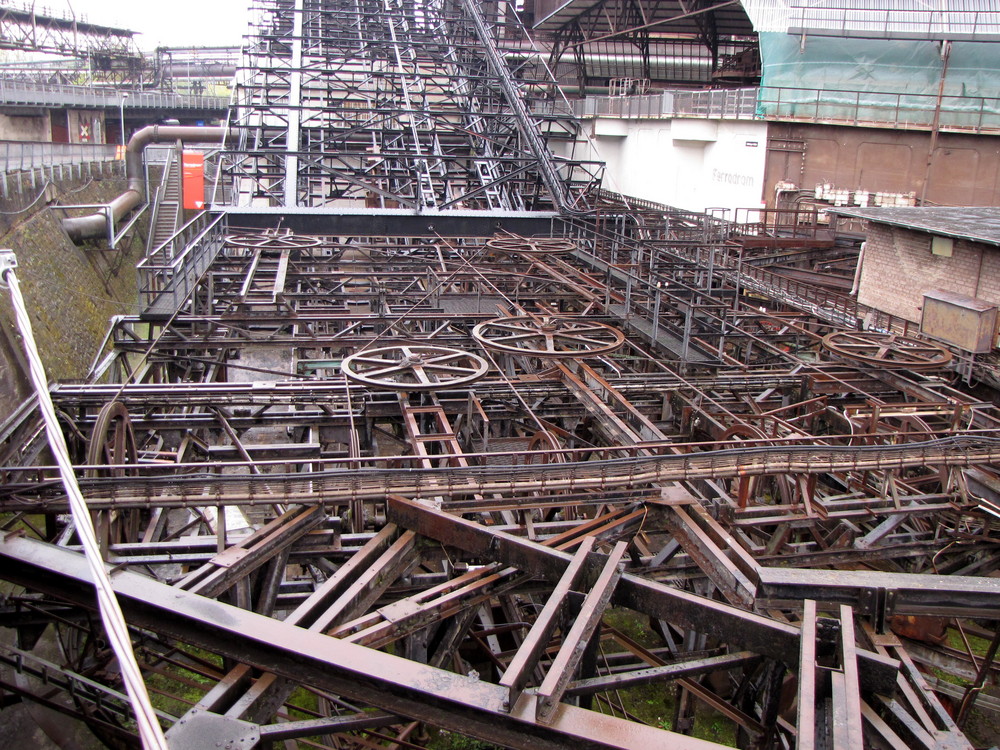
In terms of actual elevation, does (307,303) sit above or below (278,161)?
below

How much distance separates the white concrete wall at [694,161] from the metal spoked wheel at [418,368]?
59.1ft

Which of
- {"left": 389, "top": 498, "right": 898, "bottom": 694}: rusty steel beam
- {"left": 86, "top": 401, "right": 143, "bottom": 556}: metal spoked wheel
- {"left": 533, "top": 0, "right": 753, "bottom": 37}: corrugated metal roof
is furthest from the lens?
{"left": 533, "top": 0, "right": 753, "bottom": 37}: corrugated metal roof

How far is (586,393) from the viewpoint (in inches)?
385

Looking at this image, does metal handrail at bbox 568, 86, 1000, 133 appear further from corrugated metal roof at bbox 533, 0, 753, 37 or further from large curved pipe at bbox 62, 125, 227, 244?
large curved pipe at bbox 62, 125, 227, 244

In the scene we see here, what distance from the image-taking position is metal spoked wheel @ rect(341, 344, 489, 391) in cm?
905

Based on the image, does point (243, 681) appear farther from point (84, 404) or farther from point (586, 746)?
point (84, 404)

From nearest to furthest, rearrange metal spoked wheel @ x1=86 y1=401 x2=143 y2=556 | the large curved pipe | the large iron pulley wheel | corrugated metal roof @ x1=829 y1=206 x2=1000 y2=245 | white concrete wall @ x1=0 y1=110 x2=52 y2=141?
metal spoked wheel @ x1=86 y1=401 x2=143 y2=556
the large iron pulley wheel
corrugated metal roof @ x1=829 y1=206 x2=1000 y2=245
the large curved pipe
white concrete wall @ x1=0 y1=110 x2=52 y2=141

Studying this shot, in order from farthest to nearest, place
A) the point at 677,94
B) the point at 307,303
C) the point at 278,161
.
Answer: the point at 677,94
the point at 278,161
the point at 307,303

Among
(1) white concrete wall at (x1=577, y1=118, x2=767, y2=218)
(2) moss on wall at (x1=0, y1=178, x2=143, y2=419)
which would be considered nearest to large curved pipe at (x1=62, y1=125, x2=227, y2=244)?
(2) moss on wall at (x1=0, y1=178, x2=143, y2=419)

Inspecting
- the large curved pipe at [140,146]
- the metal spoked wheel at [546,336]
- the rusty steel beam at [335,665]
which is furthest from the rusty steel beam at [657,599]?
the large curved pipe at [140,146]

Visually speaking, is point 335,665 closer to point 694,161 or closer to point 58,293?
point 58,293

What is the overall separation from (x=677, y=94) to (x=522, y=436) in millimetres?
22214

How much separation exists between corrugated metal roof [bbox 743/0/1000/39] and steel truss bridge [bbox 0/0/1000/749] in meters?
17.0

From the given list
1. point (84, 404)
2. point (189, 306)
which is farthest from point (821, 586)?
point (189, 306)
